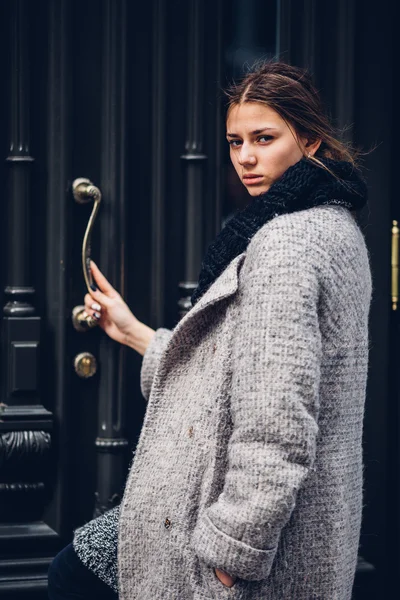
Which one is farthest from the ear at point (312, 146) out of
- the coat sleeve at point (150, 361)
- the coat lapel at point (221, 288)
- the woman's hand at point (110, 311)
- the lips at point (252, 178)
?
the woman's hand at point (110, 311)

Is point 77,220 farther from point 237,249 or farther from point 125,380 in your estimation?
point 237,249

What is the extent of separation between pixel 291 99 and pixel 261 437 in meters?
0.68

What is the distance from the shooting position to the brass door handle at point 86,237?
240 cm

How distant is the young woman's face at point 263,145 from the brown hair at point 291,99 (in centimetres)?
2

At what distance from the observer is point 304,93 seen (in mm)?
1733

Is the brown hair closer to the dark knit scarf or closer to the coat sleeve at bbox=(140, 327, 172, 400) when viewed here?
the dark knit scarf

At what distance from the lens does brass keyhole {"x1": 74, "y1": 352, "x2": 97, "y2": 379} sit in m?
2.46

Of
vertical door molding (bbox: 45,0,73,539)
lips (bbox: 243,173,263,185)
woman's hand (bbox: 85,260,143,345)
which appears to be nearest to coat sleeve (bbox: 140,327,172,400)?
woman's hand (bbox: 85,260,143,345)

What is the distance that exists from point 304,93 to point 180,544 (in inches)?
35.6

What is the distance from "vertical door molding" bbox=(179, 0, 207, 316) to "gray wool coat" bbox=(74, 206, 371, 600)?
31.5 inches

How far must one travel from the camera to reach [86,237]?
240 centimetres

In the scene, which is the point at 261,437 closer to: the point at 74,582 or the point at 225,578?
the point at 225,578

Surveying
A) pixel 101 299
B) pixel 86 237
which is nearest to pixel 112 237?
pixel 86 237

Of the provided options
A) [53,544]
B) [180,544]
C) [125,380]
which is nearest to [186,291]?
[125,380]
